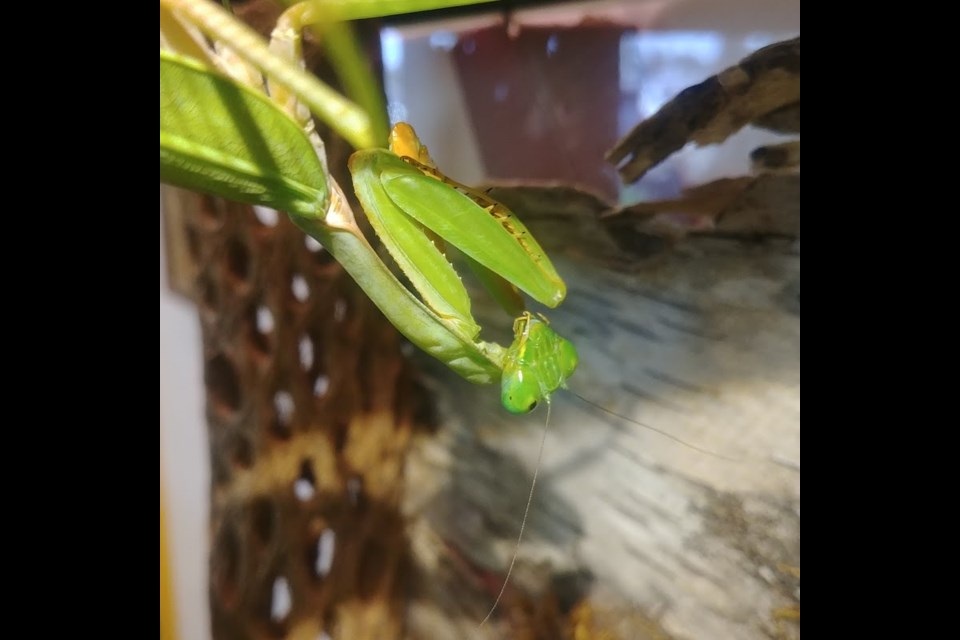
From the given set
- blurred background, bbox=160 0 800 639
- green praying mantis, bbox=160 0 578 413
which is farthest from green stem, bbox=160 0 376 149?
blurred background, bbox=160 0 800 639

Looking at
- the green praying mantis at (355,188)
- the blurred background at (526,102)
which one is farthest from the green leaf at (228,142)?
the blurred background at (526,102)

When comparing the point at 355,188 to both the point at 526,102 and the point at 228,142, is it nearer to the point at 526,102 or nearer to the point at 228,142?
the point at 228,142

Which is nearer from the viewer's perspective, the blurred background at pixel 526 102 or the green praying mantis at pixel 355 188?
the green praying mantis at pixel 355 188

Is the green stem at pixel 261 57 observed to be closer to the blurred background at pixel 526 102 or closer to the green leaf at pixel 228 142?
the green leaf at pixel 228 142

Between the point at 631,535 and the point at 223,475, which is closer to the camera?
the point at 223,475

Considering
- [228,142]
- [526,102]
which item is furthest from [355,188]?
[526,102]
